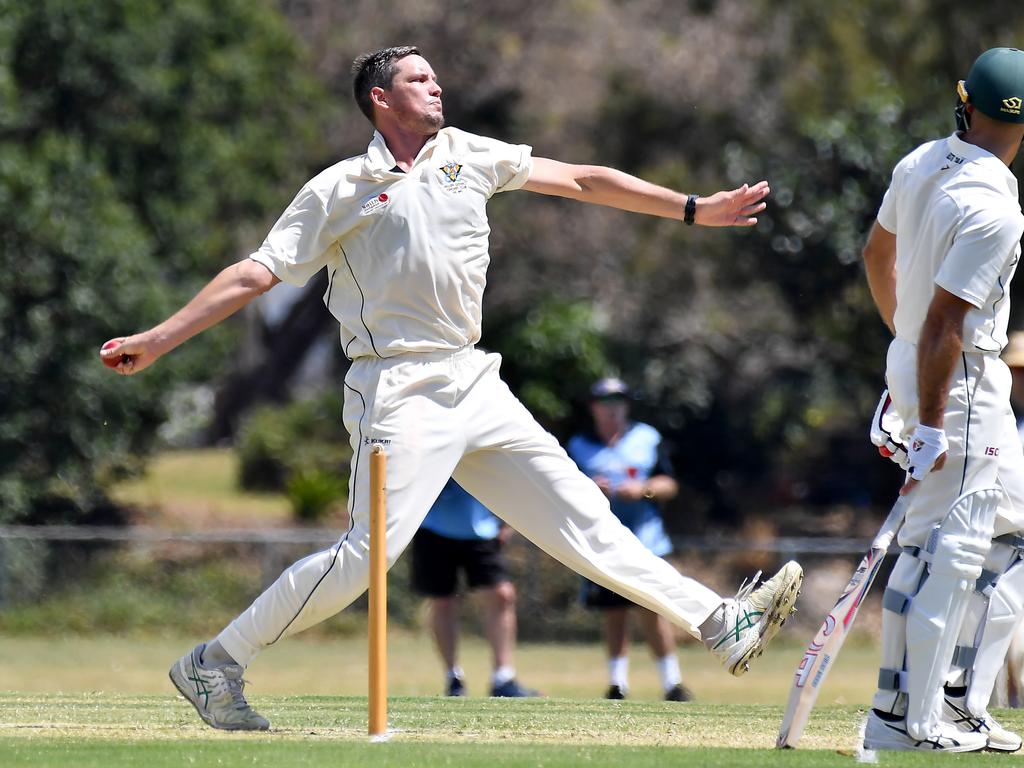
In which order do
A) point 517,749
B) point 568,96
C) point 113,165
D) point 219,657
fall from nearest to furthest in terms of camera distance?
point 517,749, point 219,657, point 113,165, point 568,96

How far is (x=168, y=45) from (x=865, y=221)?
8.73m

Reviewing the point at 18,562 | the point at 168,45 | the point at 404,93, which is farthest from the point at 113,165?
the point at 404,93

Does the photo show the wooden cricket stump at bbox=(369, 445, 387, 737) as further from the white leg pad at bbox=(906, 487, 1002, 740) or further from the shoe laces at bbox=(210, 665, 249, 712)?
the white leg pad at bbox=(906, 487, 1002, 740)

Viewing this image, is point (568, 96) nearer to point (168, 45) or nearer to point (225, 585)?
point (168, 45)

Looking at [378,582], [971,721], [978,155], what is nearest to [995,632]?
[971,721]

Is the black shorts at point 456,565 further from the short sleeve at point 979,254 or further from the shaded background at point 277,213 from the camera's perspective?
the shaded background at point 277,213

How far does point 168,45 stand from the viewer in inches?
815

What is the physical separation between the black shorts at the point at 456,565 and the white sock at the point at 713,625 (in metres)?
4.41

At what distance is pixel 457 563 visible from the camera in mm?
10867

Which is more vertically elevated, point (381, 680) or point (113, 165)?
point (113, 165)

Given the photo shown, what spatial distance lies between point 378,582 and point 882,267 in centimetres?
227

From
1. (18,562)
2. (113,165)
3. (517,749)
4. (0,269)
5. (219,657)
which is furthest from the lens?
(113,165)

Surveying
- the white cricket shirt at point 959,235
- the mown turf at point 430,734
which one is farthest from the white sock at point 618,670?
the white cricket shirt at point 959,235

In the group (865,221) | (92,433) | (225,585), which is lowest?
(225,585)
